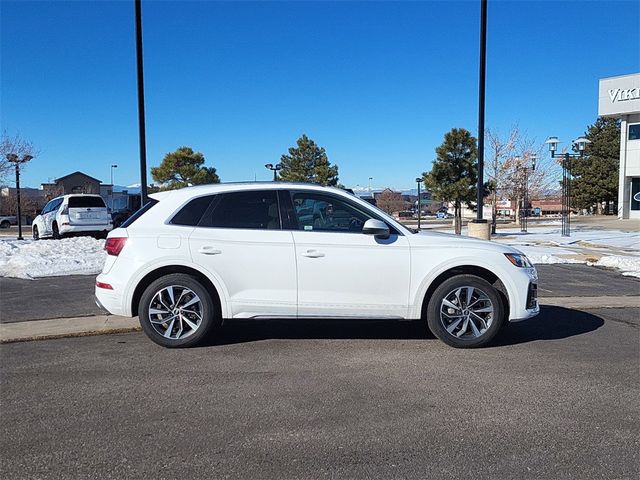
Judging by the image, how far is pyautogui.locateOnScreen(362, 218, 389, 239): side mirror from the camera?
17.8ft

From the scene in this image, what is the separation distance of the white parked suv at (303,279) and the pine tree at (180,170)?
110ft

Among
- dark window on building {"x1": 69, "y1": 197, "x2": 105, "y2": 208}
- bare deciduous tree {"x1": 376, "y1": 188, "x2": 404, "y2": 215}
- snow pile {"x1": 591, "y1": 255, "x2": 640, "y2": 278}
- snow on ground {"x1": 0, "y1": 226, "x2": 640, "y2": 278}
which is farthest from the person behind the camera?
bare deciduous tree {"x1": 376, "y1": 188, "x2": 404, "y2": 215}

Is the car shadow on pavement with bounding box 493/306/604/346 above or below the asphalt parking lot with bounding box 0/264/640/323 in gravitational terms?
below

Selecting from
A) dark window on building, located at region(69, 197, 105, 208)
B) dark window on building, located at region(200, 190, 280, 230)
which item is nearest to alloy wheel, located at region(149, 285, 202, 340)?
dark window on building, located at region(200, 190, 280, 230)

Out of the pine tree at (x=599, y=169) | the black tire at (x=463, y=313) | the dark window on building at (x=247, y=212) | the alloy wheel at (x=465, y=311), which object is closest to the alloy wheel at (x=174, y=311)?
the dark window on building at (x=247, y=212)

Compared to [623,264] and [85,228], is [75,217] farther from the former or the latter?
[623,264]

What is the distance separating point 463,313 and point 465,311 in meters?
0.03

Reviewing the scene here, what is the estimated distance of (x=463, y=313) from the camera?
556 centimetres

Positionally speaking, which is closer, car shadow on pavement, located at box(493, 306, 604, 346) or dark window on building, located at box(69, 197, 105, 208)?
car shadow on pavement, located at box(493, 306, 604, 346)

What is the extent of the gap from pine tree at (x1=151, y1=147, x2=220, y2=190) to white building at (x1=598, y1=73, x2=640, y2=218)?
29.2m

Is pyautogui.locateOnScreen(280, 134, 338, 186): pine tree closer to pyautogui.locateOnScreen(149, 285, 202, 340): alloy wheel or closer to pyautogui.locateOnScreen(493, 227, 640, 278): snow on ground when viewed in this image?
pyautogui.locateOnScreen(493, 227, 640, 278): snow on ground

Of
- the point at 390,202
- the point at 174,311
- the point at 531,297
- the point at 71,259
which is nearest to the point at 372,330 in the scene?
the point at 531,297

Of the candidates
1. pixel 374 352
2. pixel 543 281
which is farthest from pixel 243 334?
pixel 543 281

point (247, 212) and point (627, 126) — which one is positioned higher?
point (627, 126)
